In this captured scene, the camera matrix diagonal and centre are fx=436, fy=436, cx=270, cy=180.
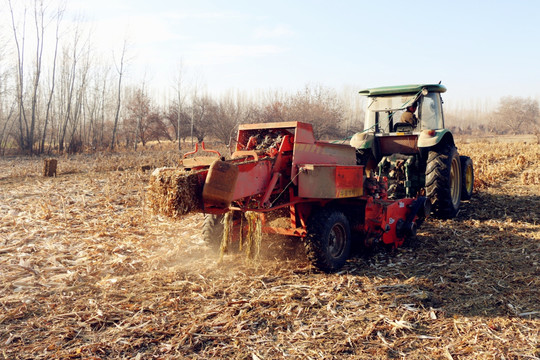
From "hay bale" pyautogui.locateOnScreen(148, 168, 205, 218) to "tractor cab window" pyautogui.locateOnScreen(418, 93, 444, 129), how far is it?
5579mm

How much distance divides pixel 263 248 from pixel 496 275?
2.78m

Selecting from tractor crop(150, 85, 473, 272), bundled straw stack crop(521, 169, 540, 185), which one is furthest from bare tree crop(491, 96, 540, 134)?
tractor crop(150, 85, 473, 272)

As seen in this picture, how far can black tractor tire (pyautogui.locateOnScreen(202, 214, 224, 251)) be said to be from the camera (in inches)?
218

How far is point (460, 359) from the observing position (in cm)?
321

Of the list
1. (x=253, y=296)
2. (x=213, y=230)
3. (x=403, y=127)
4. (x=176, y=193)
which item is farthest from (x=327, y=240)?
(x=403, y=127)

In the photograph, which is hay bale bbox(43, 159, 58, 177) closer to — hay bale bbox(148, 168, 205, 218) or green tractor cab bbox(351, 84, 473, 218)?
green tractor cab bbox(351, 84, 473, 218)

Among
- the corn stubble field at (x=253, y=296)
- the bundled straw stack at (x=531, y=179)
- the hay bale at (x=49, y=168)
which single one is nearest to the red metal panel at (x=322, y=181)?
the corn stubble field at (x=253, y=296)

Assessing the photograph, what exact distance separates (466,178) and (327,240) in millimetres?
5273

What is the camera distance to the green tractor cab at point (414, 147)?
753 cm

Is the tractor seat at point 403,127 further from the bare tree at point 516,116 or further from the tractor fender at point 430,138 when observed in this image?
the bare tree at point 516,116

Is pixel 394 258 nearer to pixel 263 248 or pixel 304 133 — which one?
pixel 263 248

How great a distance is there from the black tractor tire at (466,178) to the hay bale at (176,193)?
21.0 feet

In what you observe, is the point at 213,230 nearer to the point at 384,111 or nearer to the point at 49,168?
the point at 384,111

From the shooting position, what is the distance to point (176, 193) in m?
3.92
